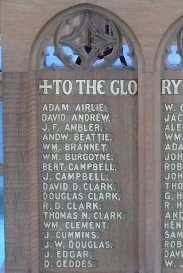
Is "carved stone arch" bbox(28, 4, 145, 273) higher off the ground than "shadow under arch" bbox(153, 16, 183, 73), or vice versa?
"shadow under arch" bbox(153, 16, 183, 73)

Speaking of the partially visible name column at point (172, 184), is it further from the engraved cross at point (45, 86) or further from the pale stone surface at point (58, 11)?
the engraved cross at point (45, 86)

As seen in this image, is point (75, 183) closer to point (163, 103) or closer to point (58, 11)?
point (163, 103)

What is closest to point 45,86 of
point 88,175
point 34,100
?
point 34,100

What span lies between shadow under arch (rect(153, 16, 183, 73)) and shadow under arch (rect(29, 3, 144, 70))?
0.05 m

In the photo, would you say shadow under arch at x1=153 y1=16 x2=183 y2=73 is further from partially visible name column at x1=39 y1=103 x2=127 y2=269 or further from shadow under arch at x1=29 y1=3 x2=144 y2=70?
partially visible name column at x1=39 y1=103 x2=127 y2=269

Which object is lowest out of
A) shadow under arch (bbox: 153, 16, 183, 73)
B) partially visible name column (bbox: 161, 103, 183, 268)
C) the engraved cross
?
partially visible name column (bbox: 161, 103, 183, 268)

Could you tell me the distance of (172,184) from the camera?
2074 millimetres

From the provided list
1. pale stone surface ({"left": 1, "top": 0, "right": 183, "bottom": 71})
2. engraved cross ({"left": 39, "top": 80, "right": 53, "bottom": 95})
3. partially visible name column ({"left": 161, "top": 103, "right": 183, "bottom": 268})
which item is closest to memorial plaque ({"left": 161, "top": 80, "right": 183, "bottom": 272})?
partially visible name column ({"left": 161, "top": 103, "right": 183, "bottom": 268})

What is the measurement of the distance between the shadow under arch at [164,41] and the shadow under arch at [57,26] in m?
0.05

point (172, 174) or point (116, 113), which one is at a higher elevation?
point (116, 113)

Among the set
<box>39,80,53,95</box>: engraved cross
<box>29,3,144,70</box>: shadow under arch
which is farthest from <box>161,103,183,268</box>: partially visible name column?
<box>39,80,53,95</box>: engraved cross

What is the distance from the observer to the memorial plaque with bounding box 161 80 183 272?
2035 mm

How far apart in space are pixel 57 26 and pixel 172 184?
2.17 ft

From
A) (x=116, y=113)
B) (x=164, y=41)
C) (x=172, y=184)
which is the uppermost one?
(x=164, y=41)
